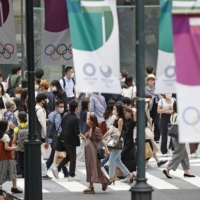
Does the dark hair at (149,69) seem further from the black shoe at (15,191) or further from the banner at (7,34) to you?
the black shoe at (15,191)

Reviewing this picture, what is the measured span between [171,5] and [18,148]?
22.8 feet

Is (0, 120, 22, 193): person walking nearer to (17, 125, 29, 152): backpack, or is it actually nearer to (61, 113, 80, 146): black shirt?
(17, 125, 29, 152): backpack

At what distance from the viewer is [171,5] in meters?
12.8

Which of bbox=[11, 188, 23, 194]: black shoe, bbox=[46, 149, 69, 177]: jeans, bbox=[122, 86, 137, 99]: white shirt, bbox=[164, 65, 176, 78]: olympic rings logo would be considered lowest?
bbox=[11, 188, 23, 194]: black shoe

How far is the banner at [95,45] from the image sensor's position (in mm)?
12469

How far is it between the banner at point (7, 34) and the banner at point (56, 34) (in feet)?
2.35

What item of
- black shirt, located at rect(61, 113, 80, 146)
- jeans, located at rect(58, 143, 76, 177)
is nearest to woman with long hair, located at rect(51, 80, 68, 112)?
jeans, located at rect(58, 143, 76, 177)

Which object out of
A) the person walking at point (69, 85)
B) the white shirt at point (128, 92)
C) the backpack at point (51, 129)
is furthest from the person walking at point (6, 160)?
the person walking at point (69, 85)

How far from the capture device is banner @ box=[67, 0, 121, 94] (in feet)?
40.9

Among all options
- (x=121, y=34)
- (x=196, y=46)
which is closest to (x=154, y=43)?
(x=121, y=34)

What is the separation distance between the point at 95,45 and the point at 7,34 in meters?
6.24

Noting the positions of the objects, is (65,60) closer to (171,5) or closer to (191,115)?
(171,5)

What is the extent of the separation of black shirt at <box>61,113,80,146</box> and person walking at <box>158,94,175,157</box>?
12.6 ft

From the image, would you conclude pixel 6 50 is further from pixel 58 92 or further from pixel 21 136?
pixel 58 92
